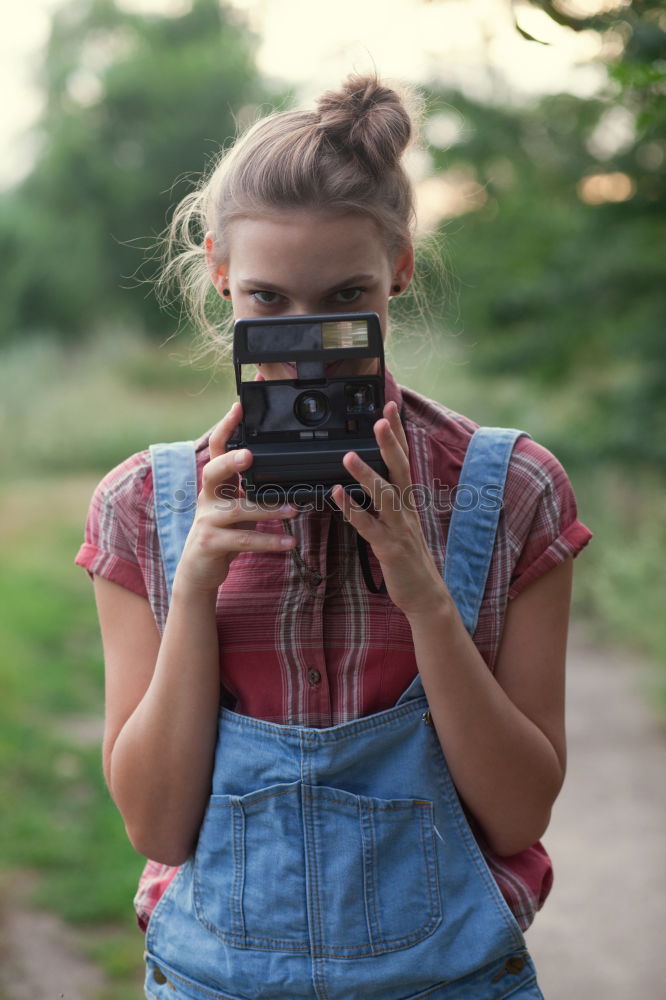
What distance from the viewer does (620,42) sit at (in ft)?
9.86

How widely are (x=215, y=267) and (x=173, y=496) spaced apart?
1.42 feet

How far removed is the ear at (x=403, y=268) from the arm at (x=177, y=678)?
0.46m

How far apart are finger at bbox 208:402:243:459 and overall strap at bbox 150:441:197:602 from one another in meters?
0.14

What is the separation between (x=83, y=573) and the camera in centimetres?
872

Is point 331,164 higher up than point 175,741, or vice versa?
point 331,164

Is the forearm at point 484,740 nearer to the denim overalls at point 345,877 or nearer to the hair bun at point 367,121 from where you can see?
the denim overalls at point 345,877

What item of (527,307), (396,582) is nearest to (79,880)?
(396,582)

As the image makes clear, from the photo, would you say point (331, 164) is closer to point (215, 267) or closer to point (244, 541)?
point (215, 267)

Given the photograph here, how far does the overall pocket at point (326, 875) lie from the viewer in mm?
1522

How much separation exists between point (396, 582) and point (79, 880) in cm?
304

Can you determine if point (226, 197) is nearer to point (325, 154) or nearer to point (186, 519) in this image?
point (325, 154)

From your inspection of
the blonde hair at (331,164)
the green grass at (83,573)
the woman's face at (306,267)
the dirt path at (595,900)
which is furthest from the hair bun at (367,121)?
the dirt path at (595,900)

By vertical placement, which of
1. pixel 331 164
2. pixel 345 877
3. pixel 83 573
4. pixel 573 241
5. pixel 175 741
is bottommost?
pixel 83 573

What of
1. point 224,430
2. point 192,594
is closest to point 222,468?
point 224,430
